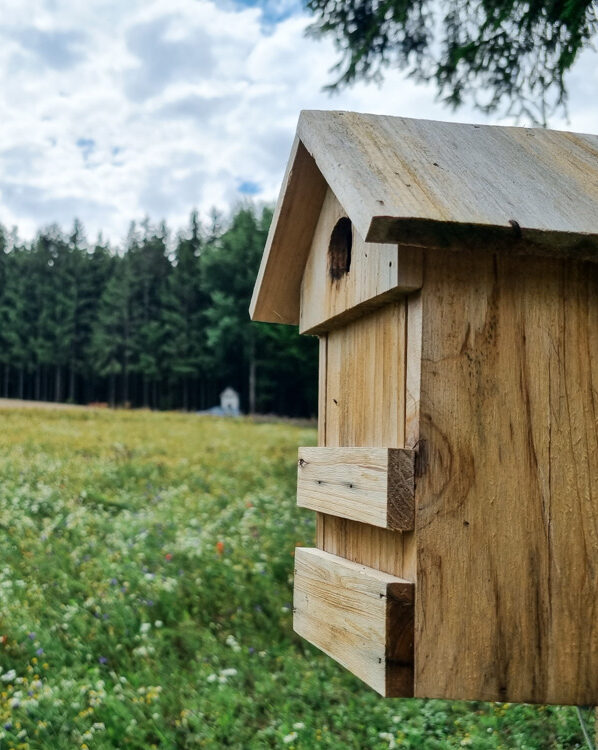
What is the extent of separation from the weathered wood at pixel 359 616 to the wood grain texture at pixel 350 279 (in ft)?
2.39

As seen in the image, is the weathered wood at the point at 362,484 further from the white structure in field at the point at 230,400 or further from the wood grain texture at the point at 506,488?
the white structure in field at the point at 230,400

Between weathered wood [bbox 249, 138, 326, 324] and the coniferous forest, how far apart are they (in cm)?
3667

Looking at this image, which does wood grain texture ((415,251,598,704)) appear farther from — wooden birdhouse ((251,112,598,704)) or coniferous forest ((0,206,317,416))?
coniferous forest ((0,206,317,416))

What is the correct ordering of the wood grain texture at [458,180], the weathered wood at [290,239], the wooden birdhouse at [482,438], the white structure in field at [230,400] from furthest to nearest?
the white structure in field at [230,400] < the weathered wood at [290,239] < the wooden birdhouse at [482,438] < the wood grain texture at [458,180]

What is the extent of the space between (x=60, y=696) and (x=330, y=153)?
3.66 meters

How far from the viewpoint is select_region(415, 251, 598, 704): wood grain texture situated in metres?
1.94

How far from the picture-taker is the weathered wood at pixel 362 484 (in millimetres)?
1948

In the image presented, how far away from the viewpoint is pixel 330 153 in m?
2.18

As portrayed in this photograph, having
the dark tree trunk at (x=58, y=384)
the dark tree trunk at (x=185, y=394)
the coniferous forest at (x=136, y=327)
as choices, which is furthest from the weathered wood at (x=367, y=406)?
the dark tree trunk at (x=58, y=384)

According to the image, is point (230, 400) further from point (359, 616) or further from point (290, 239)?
point (359, 616)

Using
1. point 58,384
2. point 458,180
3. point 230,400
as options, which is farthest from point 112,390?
point 458,180

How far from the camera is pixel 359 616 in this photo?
2154mm

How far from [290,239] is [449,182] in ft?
3.23

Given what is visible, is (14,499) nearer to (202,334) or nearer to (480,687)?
(480,687)
